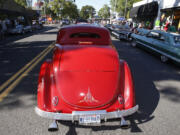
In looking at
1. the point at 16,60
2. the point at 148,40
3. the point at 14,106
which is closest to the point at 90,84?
the point at 14,106

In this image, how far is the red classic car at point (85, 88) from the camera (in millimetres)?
2717

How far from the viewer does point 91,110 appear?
9.16 ft

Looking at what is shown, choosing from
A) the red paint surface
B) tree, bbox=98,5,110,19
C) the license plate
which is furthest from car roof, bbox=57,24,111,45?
tree, bbox=98,5,110,19

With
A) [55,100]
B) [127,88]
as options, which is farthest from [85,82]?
[127,88]

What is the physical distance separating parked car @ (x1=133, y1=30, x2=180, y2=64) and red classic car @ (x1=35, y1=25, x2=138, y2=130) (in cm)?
441

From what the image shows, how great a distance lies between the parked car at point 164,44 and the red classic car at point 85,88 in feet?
14.5

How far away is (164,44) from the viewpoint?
25.7ft

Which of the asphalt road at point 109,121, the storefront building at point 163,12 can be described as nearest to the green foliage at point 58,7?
the storefront building at point 163,12

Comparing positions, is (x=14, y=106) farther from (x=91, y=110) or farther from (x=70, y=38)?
(x=70, y=38)

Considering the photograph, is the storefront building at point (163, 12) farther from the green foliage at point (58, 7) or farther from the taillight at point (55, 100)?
the green foliage at point (58, 7)

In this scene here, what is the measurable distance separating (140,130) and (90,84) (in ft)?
4.06

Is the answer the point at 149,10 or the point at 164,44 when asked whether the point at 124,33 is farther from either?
the point at 149,10

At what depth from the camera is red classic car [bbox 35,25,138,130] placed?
8.91 feet

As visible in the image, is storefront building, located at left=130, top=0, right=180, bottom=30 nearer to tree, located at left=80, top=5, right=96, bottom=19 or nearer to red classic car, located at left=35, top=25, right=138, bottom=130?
red classic car, located at left=35, top=25, right=138, bottom=130
